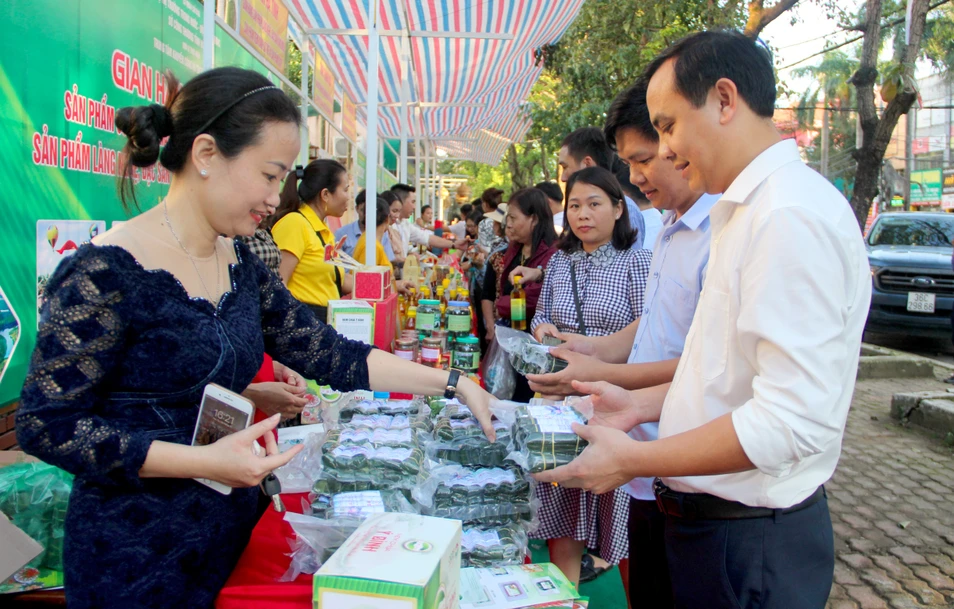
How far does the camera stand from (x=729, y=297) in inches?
54.6

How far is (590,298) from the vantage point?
312 cm

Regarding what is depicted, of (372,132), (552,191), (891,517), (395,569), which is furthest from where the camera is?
(552,191)

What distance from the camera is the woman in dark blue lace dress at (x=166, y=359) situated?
136 centimetres

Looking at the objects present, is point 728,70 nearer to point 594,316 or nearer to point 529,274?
point 594,316

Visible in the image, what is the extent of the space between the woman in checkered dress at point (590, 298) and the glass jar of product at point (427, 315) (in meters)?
0.97

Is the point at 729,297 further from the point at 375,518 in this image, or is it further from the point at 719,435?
the point at 375,518

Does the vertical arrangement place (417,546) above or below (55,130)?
below

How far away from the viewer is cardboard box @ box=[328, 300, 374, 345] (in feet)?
10.1

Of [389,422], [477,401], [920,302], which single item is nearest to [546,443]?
[477,401]

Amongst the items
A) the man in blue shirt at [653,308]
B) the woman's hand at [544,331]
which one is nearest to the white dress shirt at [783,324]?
the man in blue shirt at [653,308]

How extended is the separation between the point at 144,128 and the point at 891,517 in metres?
4.72

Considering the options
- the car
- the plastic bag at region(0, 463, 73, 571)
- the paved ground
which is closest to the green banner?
the plastic bag at region(0, 463, 73, 571)

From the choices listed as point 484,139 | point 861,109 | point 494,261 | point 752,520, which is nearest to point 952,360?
point 861,109

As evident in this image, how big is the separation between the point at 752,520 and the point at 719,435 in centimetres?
29
